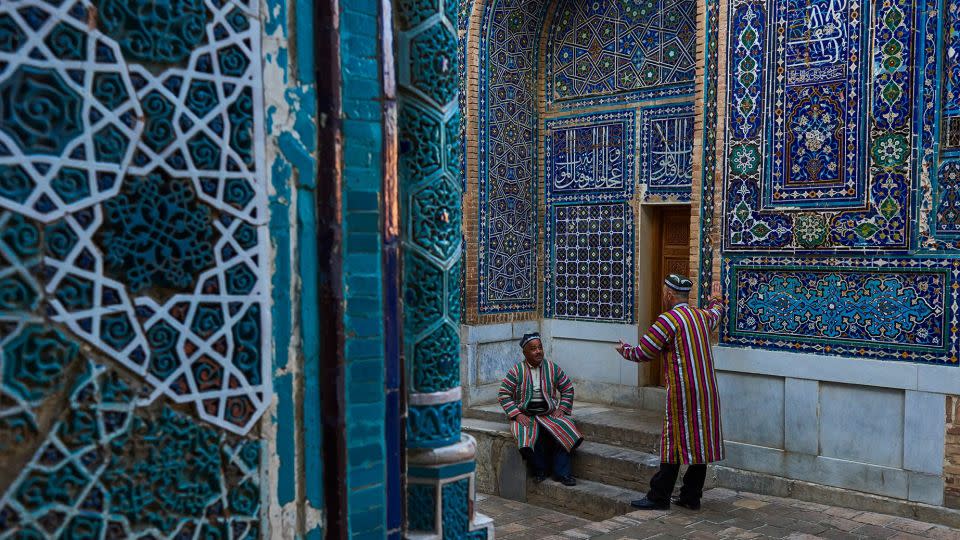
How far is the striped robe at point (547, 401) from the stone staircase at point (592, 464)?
262 millimetres

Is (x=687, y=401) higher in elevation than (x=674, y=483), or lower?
higher

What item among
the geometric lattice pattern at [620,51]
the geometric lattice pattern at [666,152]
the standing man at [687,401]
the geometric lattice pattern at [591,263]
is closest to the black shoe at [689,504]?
the standing man at [687,401]

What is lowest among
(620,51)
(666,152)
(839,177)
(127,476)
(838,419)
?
(838,419)

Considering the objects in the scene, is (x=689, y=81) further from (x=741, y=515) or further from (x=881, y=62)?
(x=741, y=515)

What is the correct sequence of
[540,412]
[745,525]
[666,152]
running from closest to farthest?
[745,525]
[540,412]
[666,152]

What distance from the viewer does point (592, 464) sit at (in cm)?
750

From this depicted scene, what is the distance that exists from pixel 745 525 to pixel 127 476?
15.9 feet

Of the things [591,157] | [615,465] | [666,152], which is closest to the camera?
[615,465]

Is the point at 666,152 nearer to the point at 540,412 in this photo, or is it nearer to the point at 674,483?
the point at 540,412

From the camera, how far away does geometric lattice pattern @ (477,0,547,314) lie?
9.05 m

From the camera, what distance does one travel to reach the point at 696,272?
23.5ft

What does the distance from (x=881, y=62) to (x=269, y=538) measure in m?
5.61

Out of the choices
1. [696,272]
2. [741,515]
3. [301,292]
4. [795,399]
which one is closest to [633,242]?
[696,272]

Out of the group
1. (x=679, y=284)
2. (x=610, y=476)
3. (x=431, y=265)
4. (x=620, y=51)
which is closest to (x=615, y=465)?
(x=610, y=476)
